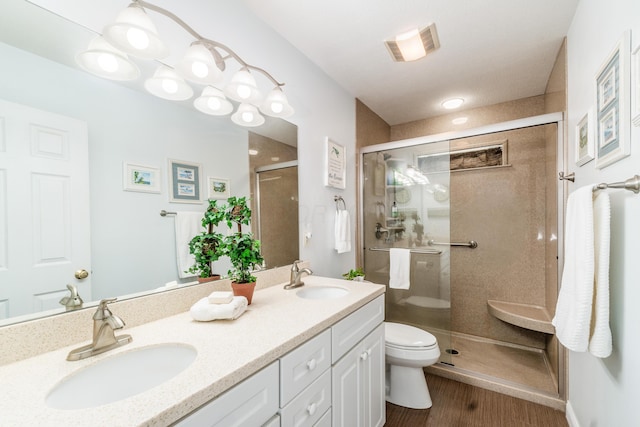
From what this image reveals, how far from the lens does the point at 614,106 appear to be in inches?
36.3

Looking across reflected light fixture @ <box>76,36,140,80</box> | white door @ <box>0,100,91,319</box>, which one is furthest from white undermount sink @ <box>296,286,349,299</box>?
reflected light fixture @ <box>76,36,140,80</box>

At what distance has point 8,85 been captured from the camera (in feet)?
2.45

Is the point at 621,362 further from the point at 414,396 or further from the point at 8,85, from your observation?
the point at 8,85

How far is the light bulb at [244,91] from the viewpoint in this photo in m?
1.24

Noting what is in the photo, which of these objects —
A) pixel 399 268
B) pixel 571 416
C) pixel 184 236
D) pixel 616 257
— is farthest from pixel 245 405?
pixel 571 416

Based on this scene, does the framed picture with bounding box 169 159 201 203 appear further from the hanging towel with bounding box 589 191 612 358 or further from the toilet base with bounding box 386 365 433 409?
the toilet base with bounding box 386 365 433 409

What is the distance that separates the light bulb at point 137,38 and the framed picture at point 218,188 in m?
0.54

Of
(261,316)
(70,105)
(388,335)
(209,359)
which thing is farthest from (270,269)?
(70,105)

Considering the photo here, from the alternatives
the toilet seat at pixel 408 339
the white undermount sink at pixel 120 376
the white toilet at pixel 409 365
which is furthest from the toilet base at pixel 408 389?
the white undermount sink at pixel 120 376

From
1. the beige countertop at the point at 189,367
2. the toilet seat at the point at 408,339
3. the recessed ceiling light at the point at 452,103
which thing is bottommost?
the toilet seat at the point at 408,339

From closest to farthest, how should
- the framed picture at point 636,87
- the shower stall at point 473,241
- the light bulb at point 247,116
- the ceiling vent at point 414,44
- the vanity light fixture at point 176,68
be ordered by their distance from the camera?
the framed picture at point 636,87, the vanity light fixture at point 176,68, the light bulb at point 247,116, the ceiling vent at point 414,44, the shower stall at point 473,241

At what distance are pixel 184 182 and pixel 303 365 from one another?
2.90ft

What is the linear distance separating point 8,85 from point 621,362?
2117 millimetres

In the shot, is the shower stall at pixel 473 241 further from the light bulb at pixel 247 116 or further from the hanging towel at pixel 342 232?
the light bulb at pixel 247 116
